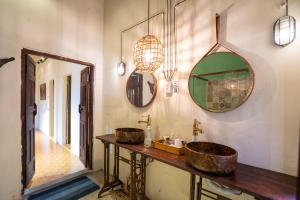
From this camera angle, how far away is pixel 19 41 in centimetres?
201

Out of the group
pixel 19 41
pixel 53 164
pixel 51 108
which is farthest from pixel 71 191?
pixel 51 108

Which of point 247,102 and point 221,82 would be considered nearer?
point 247,102

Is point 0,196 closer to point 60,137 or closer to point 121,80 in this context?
point 121,80

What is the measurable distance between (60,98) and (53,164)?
6.68 ft

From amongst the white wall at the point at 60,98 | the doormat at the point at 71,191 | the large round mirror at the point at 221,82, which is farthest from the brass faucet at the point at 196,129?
the white wall at the point at 60,98

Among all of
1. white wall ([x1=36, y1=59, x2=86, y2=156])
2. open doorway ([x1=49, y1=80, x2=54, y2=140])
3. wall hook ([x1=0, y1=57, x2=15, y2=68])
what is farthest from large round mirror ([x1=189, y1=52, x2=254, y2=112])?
open doorway ([x1=49, y1=80, x2=54, y2=140])

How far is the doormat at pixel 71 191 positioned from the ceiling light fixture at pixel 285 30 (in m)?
2.66

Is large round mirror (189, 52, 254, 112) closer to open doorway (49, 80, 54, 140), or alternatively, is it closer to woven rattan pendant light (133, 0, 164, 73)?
woven rattan pendant light (133, 0, 164, 73)

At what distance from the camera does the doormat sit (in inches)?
83.7

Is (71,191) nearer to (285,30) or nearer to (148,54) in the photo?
(148,54)

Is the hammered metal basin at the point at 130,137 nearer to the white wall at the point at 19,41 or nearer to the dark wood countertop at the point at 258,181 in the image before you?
the dark wood countertop at the point at 258,181

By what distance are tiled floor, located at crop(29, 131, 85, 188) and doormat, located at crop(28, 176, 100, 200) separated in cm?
28

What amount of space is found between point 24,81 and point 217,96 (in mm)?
2287

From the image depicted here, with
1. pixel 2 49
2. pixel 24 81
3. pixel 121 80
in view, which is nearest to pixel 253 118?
pixel 121 80
